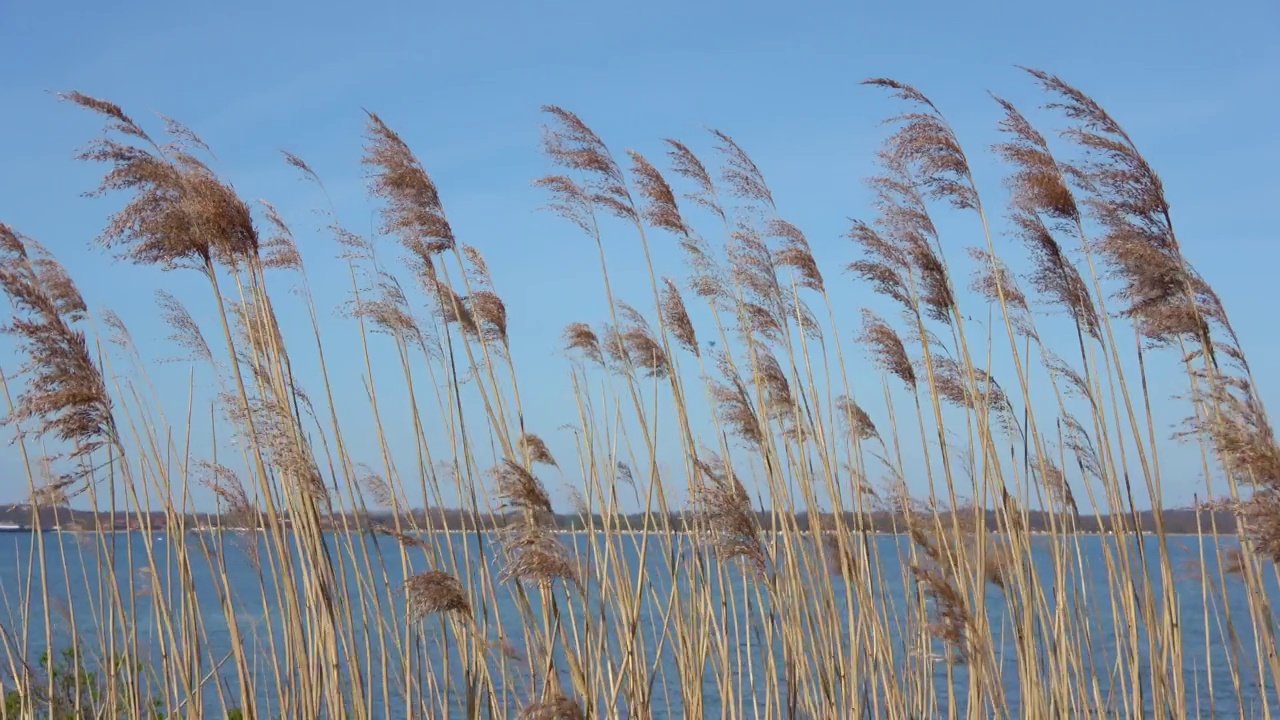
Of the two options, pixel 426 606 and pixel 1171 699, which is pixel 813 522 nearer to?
pixel 1171 699

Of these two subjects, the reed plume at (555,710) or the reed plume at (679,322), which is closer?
the reed plume at (555,710)

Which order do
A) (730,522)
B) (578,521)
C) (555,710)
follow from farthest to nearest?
(578,521), (730,522), (555,710)

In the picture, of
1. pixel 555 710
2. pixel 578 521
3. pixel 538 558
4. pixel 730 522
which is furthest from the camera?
pixel 578 521

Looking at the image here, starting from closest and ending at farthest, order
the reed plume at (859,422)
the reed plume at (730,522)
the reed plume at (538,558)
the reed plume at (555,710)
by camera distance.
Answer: the reed plume at (555,710)
the reed plume at (538,558)
the reed plume at (730,522)
the reed plume at (859,422)

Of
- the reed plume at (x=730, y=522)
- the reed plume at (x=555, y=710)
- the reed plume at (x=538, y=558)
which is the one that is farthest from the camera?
the reed plume at (x=730, y=522)

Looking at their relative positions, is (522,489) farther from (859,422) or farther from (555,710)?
(859,422)

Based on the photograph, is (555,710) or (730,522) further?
(730,522)

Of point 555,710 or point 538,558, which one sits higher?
point 538,558

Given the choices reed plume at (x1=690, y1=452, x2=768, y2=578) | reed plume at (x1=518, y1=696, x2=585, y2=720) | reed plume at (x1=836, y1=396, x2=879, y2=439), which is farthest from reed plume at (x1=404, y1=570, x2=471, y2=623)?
reed plume at (x1=836, y1=396, x2=879, y2=439)

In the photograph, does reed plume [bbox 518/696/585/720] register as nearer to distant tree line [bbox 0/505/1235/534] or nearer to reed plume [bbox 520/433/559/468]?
distant tree line [bbox 0/505/1235/534]

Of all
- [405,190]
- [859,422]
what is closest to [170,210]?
[405,190]

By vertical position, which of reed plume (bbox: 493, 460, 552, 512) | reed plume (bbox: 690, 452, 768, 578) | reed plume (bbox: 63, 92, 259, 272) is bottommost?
reed plume (bbox: 690, 452, 768, 578)

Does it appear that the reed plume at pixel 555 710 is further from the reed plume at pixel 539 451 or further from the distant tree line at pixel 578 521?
the reed plume at pixel 539 451

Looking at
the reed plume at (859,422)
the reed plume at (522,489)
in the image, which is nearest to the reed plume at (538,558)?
the reed plume at (522,489)
